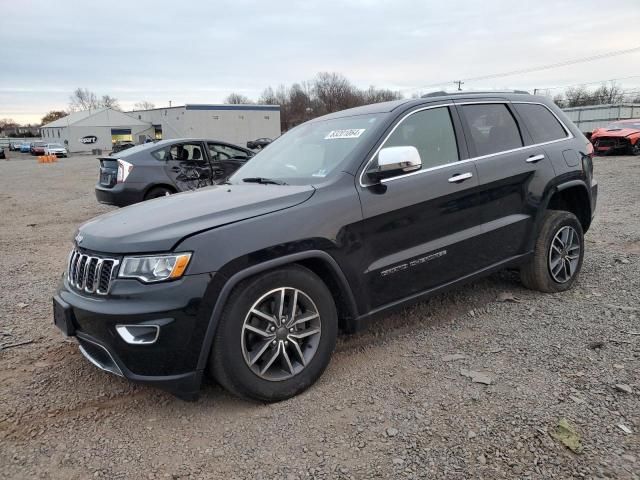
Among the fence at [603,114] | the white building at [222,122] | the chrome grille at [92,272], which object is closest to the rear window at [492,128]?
the chrome grille at [92,272]

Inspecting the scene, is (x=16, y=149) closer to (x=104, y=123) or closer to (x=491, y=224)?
(x=104, y=123)

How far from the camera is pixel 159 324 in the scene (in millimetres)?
2562

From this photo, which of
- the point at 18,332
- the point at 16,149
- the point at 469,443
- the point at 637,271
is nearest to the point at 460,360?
the point at 469,443

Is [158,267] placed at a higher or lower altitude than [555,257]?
higher

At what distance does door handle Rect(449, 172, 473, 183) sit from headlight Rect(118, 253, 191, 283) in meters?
2.05

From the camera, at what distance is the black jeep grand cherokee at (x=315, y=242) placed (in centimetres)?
263

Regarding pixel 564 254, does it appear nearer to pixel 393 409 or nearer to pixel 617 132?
pixel 393 409

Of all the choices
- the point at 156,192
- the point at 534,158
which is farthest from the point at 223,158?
the point at 534,158

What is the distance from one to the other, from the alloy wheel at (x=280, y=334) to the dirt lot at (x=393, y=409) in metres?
0.24

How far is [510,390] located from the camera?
9.83ft

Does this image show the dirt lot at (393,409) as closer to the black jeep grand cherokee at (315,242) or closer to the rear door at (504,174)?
the black jeep grand cherokee at (315,242)

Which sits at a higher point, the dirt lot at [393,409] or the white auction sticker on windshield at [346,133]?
the white auction sticker on windshield at [346,133]

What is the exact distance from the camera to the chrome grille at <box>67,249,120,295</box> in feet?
8.81

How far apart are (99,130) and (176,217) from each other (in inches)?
2948
